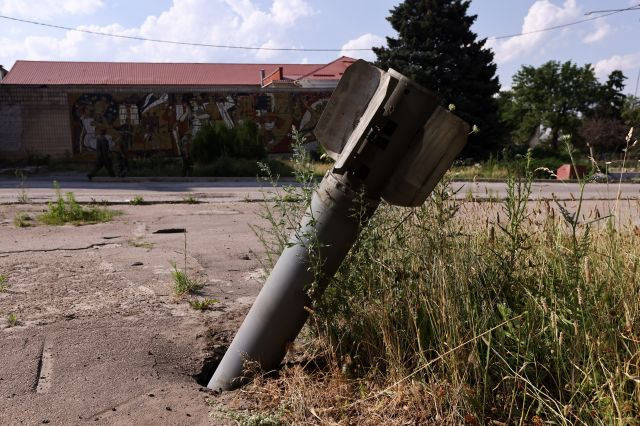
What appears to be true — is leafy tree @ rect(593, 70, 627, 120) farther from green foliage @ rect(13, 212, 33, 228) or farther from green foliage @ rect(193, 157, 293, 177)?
green foliage @ rect(13, 212, 33, 228)

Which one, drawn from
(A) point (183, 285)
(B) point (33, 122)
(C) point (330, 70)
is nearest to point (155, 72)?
(C) point (330, 70)

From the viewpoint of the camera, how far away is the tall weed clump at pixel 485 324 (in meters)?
2.31

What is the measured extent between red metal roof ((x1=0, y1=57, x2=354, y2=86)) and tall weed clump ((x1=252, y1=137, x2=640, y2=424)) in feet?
112

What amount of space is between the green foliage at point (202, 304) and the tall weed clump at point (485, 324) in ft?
3.85

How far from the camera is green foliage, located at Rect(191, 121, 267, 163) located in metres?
21.4

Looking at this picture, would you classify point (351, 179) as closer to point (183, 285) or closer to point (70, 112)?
point (183, 285)

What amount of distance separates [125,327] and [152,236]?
338 centimetres

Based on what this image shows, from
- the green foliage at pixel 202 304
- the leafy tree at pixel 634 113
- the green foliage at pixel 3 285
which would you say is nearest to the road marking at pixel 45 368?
the green foliage at pixel 202 304

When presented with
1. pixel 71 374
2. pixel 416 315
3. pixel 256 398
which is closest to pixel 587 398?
pixel 416 315

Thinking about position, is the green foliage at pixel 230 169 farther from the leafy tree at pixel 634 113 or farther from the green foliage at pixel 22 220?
the green foliage at pixel 22 220

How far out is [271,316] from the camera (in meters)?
2.95

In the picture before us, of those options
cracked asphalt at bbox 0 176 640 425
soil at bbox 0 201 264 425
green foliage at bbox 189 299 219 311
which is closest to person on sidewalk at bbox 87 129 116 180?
cracked asphalt at bbox 0 176 640 425

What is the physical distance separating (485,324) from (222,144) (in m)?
19.7

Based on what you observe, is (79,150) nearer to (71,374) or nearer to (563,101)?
(71,374)
